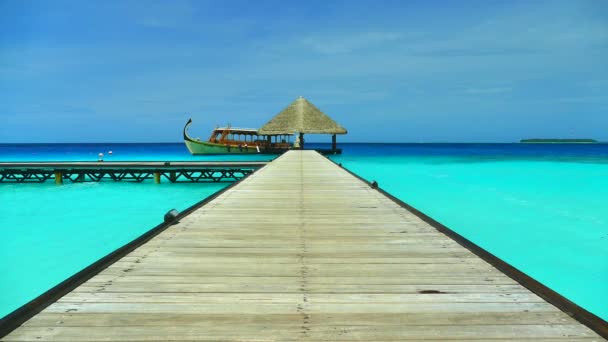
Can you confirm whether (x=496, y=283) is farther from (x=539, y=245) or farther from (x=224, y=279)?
(x=539, y=245)

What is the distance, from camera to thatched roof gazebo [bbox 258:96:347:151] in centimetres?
3109

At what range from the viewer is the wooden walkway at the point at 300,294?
181 centimetres

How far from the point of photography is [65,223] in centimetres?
1020

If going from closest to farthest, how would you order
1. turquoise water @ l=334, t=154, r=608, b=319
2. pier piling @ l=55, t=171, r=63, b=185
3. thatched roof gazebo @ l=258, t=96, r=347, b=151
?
turquoise water @ l=334, t=154, r=608, b=319 < pier piling @ l=55, t=171, r=63, b=185 < thatched roof gazebo @ l=258, t=96, r=347, b=151

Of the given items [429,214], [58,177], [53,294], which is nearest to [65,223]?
[58,177]

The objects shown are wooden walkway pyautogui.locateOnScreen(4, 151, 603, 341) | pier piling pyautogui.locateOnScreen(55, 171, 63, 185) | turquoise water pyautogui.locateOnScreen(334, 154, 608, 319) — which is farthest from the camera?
pier piling pyautogui.locateOnScreen(55, 171, 63, 185)

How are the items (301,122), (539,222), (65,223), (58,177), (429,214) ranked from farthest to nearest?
1. (301,122)
2. (58,177)
3. (429,214)
4. (539,222)
5. (65,223)

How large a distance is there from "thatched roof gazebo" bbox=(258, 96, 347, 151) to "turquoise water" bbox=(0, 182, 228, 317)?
14.4 metres

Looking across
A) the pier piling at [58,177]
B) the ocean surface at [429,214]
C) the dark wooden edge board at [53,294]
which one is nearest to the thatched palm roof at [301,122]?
the ocean surface at [429,214]

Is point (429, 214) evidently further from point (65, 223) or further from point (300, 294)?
point (300, 294)

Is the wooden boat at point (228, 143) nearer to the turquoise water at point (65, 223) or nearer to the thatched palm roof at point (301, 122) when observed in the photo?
the thatched palm roof at point (301, 122)

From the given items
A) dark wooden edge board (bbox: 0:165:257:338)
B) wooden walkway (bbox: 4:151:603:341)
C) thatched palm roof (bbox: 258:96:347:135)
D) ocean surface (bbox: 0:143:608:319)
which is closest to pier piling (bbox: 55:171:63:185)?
ocean surface (bbox: 0:143:608:319)

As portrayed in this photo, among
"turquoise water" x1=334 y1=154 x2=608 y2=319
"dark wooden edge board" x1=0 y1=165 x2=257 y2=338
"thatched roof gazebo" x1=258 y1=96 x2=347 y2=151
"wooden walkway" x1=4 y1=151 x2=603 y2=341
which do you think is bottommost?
"turquoise water" x1=334 y1=154 x2=608 y2=319

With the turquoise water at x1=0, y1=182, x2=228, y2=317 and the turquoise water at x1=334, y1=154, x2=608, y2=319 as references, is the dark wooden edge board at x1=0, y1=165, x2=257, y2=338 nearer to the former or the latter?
the turquoise water at x1=0, y1=182, x2=228, y2=317
